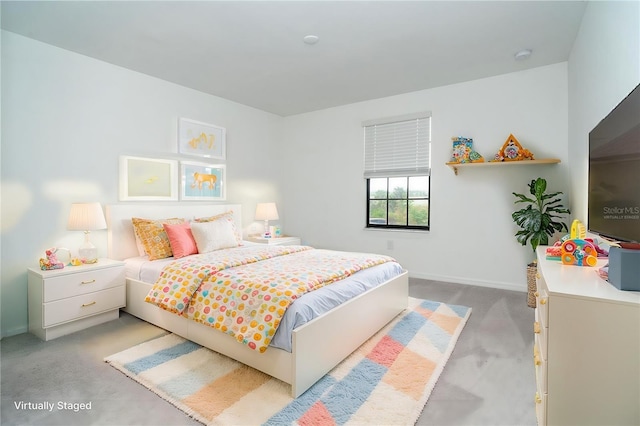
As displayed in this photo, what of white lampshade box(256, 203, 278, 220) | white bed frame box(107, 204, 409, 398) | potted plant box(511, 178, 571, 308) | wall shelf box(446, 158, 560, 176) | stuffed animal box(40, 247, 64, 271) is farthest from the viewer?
white lampshade box(256, 203, 278, 220)

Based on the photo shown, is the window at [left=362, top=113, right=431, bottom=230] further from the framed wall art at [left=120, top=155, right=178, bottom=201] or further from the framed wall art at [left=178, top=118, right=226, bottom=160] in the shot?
the framed wall art at [left=120, top=155, right=178, bottom=201]

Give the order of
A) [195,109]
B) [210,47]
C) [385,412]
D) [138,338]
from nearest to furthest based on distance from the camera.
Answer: [385,412] → [138,338] → [210,47] → [195,109]

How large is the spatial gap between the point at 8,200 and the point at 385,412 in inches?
131

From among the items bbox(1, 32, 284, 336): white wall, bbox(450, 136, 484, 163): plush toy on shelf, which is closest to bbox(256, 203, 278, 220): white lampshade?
bbox(1, 32, 284, 336): white wall

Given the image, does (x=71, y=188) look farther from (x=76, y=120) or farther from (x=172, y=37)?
(x=172, y=37)

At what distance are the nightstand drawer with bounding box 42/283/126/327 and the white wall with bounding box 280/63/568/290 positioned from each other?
3.07m

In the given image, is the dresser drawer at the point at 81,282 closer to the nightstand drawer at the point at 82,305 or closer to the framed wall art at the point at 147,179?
the nightstand drawer at the point at 82,305

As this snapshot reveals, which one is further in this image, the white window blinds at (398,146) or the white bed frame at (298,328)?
the white window blinds at (398,146)

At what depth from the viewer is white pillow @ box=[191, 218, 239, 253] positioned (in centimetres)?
338

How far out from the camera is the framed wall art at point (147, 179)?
3543 mm

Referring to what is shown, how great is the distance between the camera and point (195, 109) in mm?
4254

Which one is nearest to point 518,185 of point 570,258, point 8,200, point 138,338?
point 570,258

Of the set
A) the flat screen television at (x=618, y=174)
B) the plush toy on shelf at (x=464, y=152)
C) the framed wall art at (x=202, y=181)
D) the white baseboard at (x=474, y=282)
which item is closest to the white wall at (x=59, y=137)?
the framed wall art at (x=202, y=181)

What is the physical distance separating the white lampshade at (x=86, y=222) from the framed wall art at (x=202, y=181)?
3.71 ft
